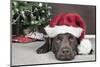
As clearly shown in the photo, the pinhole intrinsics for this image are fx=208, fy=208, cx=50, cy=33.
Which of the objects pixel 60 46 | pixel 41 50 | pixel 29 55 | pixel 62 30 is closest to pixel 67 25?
pixel 62 30

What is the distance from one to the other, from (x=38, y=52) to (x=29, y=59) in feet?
0.38

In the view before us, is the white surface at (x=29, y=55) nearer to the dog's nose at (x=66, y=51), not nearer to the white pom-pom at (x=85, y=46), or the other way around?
the dog's nose at (x=66, y=51)

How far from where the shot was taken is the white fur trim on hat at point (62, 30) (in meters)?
2.11

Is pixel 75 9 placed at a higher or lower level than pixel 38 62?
higher

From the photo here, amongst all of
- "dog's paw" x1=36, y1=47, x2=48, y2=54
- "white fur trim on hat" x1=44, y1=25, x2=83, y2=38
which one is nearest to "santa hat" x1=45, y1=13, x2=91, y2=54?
"white fur trim on hat" x1=44, y1=25, x2=83, y2=38

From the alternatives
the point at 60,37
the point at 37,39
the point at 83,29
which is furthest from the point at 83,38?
the point at 37,39

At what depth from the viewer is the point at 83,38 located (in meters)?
2.23

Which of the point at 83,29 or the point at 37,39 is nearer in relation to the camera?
the point at 37,39

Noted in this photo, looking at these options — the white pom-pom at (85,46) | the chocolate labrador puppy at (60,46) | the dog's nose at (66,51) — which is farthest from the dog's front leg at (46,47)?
the white pom-pom at (85,46)

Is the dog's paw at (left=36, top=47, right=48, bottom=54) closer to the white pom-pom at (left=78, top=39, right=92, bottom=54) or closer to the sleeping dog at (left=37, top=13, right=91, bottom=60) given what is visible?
the sleeping dog at (left=37, top=13, right=91, bottom=60)

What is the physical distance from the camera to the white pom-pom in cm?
221

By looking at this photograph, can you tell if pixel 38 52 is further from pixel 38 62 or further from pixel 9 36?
pixel 9 36

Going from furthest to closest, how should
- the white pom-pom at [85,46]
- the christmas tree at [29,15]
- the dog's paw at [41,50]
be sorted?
the white pom-pom at [85,46]
the dog's paw at [41,50]
the christmas tree at [29,15]

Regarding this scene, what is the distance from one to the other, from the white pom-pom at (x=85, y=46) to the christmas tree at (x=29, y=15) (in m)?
0.45
